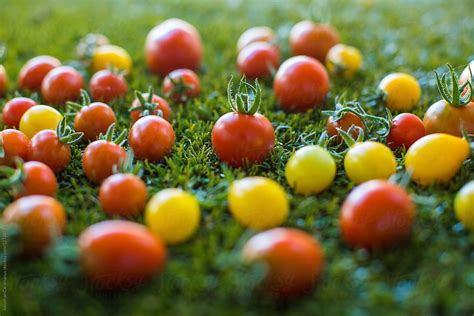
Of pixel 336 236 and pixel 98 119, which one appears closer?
pixel 336 236

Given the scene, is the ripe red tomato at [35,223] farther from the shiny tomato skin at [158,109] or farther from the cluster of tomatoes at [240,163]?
the shiny tomato skin at [158,109]

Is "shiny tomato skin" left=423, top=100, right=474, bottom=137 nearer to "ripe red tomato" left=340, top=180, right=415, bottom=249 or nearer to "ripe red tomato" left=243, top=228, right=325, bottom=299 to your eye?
"ripe red tomato" left=340, top=180, right=415, bottom=249

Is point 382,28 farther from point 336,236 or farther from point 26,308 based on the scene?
point 26,308

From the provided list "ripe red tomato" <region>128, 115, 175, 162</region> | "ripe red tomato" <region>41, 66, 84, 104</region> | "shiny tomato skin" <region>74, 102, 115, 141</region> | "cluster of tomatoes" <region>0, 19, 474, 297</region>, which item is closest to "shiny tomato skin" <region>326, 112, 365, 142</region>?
"cluster of tomatoes" <region>0, 19, 474, 297</region>

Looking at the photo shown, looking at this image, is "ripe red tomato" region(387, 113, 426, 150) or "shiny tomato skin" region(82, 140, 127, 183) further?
"ripe red tomato" region(387, 113, 426, 150)

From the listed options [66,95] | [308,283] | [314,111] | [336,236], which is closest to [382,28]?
[314,111]
